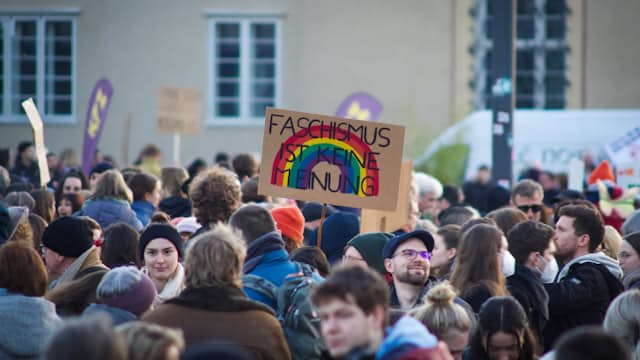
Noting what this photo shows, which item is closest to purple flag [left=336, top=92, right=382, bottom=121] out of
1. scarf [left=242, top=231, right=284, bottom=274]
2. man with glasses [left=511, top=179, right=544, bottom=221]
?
man with glasses [left=511, top=179, right=544, bottom=221]

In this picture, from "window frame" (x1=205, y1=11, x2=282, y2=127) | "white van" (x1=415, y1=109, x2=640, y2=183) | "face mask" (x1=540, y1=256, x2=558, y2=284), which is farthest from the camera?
"window frame" (x1=205, y1=11, x2=282, y2=127)

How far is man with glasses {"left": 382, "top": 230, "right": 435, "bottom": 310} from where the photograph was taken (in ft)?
20.0

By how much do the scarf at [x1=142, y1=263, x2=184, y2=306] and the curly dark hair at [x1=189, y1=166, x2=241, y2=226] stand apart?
0.76 m

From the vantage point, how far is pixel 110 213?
8828 mm

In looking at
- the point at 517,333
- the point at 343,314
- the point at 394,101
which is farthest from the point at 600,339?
the point at 394,101

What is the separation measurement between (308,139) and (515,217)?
1581 mm

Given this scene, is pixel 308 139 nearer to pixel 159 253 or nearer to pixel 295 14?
pixel 159 253

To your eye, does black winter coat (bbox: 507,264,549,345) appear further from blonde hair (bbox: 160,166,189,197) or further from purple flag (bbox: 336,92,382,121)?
purple flag (bbox: 336,92,382,121)

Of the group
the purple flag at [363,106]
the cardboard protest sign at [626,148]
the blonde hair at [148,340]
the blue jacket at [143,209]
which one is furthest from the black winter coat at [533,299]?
the purple flag at [363,106]

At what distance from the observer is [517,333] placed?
558 centimetres

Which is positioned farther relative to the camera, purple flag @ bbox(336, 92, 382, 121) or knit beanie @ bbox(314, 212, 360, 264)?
purple flag @ bbox(336, 92, 382, 121)

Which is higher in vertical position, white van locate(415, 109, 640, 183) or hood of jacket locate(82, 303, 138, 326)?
white van locate(415, 109, 640, 183)

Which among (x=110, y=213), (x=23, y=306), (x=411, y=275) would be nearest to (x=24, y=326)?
(x=23, y=306)

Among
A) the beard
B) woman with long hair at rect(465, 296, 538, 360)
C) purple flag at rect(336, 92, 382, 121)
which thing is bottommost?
woman with long hair at rect(465, 296, 538, 360)
